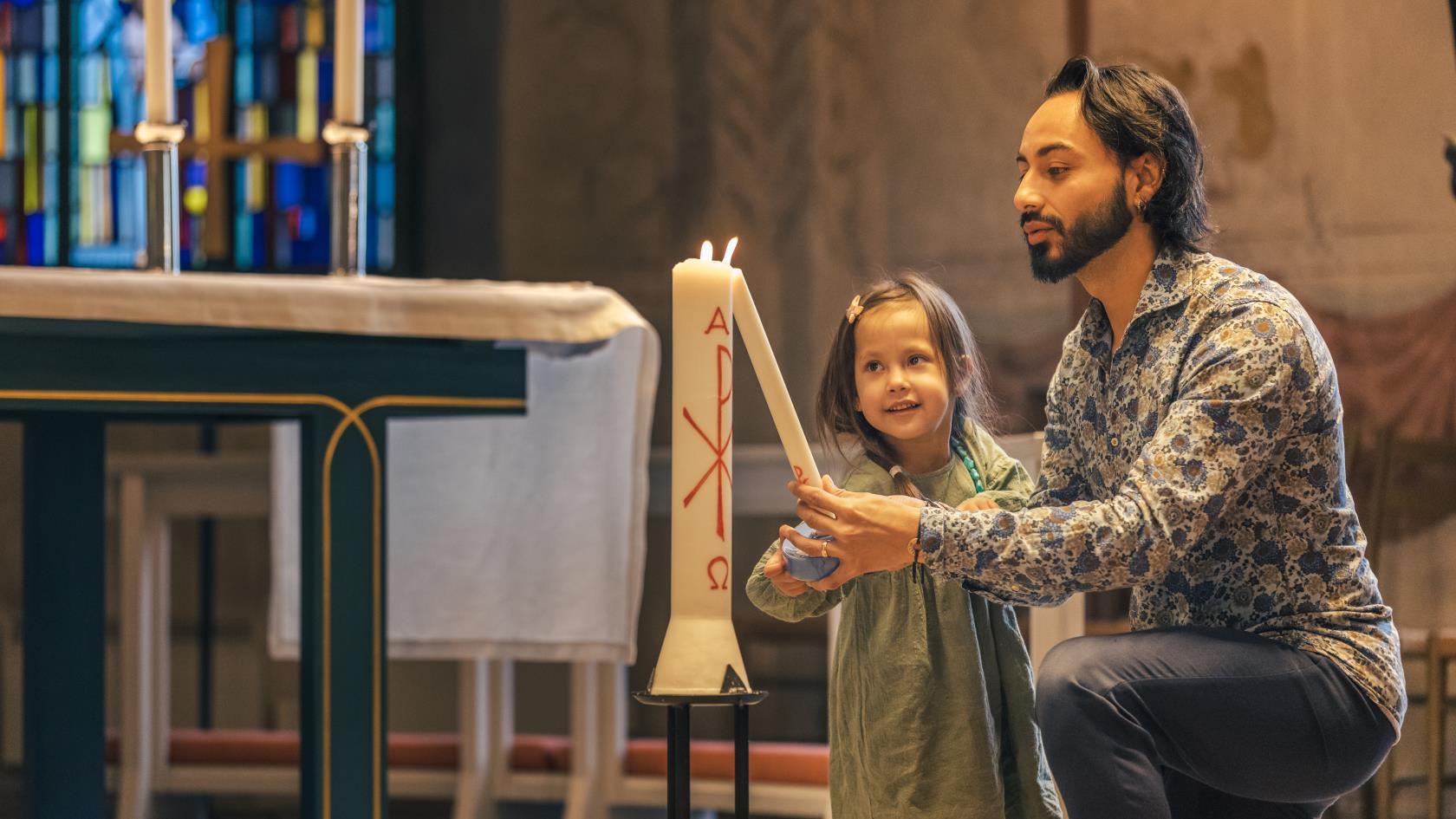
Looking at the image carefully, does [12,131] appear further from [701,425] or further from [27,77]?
[701,425]

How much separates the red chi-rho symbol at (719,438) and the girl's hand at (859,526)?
0.58ft

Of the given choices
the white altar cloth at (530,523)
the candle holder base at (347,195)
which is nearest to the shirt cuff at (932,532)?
the white altar cloth at (530,523)

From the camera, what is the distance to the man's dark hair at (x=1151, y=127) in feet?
6.10

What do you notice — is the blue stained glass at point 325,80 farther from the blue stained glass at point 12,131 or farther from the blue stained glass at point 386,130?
the blue stained glass at point 12,131

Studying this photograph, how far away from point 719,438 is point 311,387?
2.88 feet

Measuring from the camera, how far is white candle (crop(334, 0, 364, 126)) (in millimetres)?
2592

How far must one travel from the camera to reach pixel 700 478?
5.06 feet

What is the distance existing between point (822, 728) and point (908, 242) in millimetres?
1612

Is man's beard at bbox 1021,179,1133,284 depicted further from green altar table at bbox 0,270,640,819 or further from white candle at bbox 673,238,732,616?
green altar table at bbox 0,270,640,819

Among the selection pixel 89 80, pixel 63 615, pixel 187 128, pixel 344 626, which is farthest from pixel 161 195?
pixel 89 80

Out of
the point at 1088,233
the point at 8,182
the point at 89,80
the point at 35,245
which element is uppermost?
the point at 89,80

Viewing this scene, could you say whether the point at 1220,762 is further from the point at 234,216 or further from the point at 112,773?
the point at 234,216

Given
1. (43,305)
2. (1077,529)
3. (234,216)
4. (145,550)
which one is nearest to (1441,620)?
(1077,529)

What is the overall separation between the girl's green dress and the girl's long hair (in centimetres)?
5
